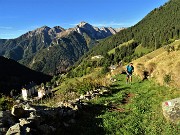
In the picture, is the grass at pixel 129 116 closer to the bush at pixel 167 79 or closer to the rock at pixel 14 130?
the bush at pixel 167 79

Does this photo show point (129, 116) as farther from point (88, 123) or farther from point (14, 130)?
point (14, 130)

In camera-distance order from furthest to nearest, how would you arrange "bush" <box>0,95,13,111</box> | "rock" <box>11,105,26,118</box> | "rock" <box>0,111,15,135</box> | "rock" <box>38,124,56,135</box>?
"bush" <box>0,95,13,111</box>
"rock" <box>11,105,26,118</box>
"rock" <box>38,124,56,135</box>
"rock" <box>0,111,15,135</box>

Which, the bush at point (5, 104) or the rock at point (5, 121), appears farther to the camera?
the bush at point (5, 104)

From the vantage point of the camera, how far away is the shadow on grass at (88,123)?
18353mm

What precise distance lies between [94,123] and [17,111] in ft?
17.9

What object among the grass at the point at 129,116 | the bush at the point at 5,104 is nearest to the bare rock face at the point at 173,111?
the grass at the point at 129,116

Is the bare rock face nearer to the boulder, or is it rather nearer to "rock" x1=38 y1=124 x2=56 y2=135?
"rock" x1=38 y1=124 x2=56 y2=135

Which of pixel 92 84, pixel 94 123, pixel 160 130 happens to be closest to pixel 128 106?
pixel 94 123

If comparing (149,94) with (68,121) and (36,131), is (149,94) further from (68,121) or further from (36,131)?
(36,131)

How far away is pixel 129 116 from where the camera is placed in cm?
2133

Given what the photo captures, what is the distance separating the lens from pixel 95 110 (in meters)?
24.9

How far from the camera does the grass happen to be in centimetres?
1809

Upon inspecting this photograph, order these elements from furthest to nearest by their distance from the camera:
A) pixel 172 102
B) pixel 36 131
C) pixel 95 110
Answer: pixel 95 110
pixel 172 102
pixel 36 131

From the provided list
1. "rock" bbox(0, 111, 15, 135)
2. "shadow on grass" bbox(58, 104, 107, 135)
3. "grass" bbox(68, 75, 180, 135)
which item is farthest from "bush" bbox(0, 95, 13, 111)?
"grass" bbox(68, 75, 180, 135)
